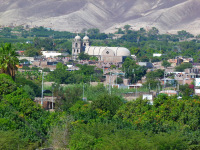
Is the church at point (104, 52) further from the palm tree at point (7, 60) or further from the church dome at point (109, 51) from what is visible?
the palm tree at point (7, 60)

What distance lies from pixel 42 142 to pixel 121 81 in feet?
109

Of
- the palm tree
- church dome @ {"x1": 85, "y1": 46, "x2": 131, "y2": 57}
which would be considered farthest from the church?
the palm tree

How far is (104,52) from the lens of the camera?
332ft

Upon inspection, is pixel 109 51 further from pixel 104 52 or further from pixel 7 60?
pixel 7 60

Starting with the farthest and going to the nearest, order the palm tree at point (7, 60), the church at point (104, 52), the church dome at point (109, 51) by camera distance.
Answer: the church dome at point (109, 51)
the church at point (104, 52)
the palm tree at point (7, 60)

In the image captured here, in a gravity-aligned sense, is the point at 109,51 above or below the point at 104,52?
above

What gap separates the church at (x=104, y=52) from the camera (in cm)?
9736

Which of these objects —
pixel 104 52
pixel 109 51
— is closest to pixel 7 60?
pixel 109 51

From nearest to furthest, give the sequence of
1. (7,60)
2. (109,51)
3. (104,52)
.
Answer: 1. (7,60)
2. (109,51)
3. (104,52)

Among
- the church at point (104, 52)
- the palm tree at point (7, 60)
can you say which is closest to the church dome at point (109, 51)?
the church at point (104, 52)

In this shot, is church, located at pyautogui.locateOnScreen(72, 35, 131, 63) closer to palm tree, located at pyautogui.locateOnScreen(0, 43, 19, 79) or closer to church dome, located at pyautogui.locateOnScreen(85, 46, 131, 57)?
church dome, located at pyautogui.locateOnScreen(85, 46, 131, 57)

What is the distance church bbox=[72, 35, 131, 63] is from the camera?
97.4 meters

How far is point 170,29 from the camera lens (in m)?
191

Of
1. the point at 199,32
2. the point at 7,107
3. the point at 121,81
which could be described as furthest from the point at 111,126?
the point at 199,32
